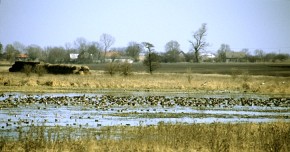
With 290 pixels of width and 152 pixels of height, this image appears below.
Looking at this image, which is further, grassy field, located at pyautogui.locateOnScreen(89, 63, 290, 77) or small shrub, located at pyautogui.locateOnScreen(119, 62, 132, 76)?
grassy field, located at pyautogui.locateOnScreen(89, 63, 290, 77)

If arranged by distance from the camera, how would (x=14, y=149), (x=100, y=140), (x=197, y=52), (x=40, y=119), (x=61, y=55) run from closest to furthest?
1. (x=14, y=149)
2. (x=100, y=140)
3. (x=40, y=119)
4. (x=197, y=52)
5. (x=61, y=55)

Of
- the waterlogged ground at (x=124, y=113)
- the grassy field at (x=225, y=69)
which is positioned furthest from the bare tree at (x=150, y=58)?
the waterlogged ground at (x=124, y=113)

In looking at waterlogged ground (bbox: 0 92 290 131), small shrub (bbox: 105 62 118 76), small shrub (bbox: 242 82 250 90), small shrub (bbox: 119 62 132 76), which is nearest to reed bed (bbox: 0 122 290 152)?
waterlogged ground (bbox: 0 92 290 131)

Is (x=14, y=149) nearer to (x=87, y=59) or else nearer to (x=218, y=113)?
(x=218, y=113)

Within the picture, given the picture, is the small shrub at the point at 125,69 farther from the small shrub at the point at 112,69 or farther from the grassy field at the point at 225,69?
the grassy field at the point at 225,69

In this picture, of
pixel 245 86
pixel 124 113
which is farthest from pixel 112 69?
pixel 124 113

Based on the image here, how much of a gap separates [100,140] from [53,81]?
1413 inches

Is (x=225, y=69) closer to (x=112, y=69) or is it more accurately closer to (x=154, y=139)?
(x=112, y=69)

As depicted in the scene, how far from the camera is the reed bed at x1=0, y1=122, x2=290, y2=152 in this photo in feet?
48.9

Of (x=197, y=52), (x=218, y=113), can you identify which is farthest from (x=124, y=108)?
(x=197, y=52)

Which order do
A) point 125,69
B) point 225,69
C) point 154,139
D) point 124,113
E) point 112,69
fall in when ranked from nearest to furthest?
1. point 154,139
2. point 124,113
3. point 125,69
4. point 112,69
5. point 225,69

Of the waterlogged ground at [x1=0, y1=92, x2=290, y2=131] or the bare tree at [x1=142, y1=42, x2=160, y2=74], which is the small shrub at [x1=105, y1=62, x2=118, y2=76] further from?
the waterlogged ground at [x1=0, y1=92, x2=290, y2=131]

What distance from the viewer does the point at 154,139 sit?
1766 centimetres

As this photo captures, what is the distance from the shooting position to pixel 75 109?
1143 inches
